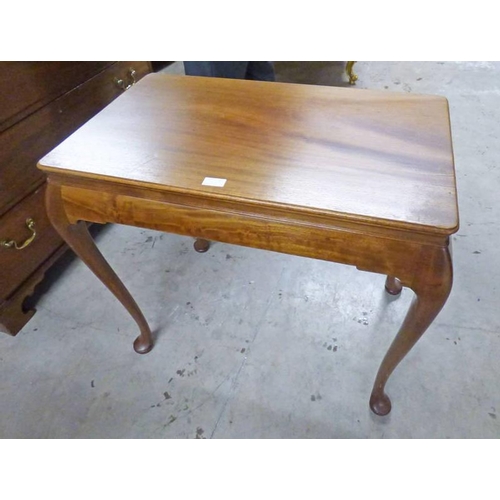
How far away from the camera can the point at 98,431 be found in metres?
1.09

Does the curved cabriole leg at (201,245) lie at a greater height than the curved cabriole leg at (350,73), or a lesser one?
lesser

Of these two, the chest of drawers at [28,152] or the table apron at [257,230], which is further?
the chest of drawers at [28,152]

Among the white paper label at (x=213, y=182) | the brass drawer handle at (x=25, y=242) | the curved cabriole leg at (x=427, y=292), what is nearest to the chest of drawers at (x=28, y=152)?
the brass drawer handle at (x=25, y=242)

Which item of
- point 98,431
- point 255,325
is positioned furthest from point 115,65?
point 98,431

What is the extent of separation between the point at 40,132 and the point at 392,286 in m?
1.28

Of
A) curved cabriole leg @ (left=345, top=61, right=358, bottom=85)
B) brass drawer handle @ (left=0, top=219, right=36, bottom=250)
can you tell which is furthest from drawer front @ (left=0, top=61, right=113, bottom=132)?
curved cabriole leg @ (left=345, top=61, right=358, bottom=85)

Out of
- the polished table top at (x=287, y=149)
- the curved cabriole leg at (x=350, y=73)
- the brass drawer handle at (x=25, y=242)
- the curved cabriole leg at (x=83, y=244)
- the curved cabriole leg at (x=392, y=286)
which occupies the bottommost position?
the curved cabriole leg at (x=392, y=286)

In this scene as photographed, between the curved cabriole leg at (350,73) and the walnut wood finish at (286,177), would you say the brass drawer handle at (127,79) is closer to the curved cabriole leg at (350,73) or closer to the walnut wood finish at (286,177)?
the walnut wood finish at (286,177)

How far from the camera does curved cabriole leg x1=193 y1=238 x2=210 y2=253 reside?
1.54 meters

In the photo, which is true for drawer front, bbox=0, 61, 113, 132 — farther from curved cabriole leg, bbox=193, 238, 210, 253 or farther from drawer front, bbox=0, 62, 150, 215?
curved cabriole leg, bbox=193, 238, 210, 253

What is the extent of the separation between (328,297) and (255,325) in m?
0.28

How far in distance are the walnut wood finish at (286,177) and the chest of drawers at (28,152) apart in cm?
41

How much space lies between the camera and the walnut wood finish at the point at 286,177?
67 cm

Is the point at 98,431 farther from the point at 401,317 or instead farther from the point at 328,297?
the point at 401,317
